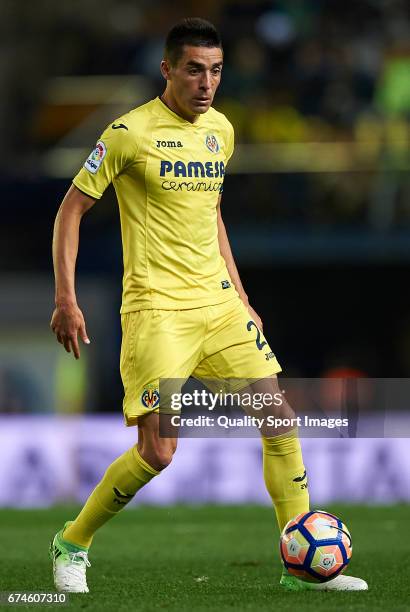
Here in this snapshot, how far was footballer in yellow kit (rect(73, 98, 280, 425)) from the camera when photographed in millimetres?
5840

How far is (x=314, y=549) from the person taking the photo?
18.7 ft

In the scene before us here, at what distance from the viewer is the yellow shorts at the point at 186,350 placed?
581cm

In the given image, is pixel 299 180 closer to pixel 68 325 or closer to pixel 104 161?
pixel 104 161

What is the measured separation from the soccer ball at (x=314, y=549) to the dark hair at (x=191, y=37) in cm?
207

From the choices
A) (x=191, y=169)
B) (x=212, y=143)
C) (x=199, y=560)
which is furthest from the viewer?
(x=199, y=560)

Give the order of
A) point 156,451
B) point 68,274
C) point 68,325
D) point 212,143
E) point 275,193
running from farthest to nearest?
point 275,193, point 212,143, point 156,451, point 68,274, point 68,325

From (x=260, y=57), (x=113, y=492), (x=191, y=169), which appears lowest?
(x=113, y=492)

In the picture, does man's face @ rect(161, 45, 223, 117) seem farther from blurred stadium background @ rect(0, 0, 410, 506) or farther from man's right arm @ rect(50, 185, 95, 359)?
blurred stadium background @ rect(0, 0, 410, 506)

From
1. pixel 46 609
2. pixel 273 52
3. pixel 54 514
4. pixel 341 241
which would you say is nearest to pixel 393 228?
pixel 341 241

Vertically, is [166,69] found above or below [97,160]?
above

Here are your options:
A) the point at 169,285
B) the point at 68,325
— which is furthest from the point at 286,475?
the point at 68,325

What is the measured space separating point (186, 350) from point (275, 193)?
10.5m

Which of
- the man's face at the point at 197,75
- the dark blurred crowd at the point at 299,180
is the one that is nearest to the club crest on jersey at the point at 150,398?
the man's face at the point at 197,75

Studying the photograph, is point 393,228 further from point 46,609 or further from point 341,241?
point 46,609
